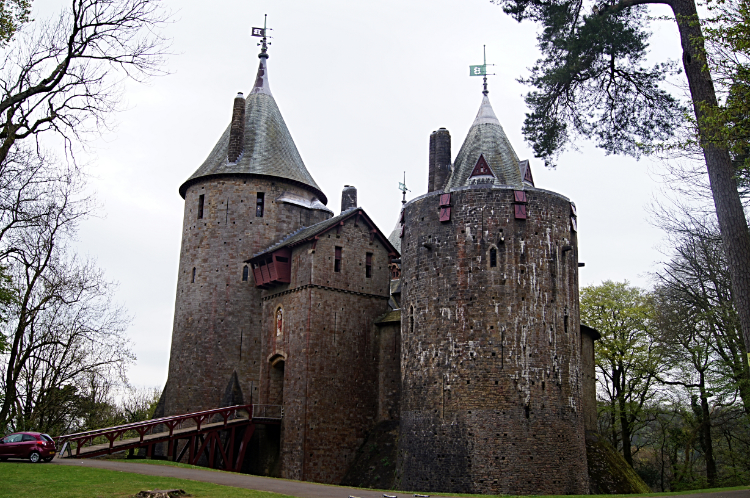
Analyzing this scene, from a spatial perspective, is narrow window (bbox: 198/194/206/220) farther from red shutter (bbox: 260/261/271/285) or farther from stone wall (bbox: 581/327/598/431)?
stone wall (bbox: 581/327/598/431)

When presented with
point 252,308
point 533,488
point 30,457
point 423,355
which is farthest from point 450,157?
point 30,457

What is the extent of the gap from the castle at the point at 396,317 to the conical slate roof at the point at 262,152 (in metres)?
0.12

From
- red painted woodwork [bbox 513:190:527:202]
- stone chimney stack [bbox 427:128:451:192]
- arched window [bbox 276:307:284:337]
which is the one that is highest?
stone chimney stack [bbox 427:128:451:192]

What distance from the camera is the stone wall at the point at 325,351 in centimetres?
3000

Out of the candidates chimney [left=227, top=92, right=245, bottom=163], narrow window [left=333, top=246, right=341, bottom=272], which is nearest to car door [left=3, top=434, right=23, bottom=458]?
narrow window [left=333, top=246, right=341, bottom=272]

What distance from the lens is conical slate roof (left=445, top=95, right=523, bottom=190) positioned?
29.0 metres

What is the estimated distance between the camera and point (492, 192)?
26.6m

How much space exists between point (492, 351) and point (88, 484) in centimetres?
1390

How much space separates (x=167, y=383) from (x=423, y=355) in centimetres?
1449

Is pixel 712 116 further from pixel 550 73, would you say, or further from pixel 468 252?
pixel 468 252

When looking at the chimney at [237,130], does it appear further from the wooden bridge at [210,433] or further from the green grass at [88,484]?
the green grass at [88,484]

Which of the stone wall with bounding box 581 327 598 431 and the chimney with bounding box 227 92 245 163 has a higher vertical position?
the chimney with bounding box 227 92 245 163

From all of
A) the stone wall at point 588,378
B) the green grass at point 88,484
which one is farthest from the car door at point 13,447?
the stone wall at point 588,378

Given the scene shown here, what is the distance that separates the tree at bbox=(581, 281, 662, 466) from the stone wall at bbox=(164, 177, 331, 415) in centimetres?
1824
